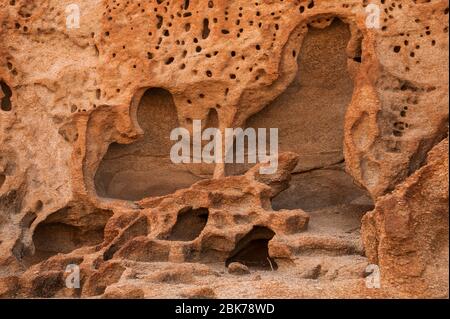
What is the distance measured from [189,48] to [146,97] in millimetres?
891

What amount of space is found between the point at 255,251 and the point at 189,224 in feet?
2.30

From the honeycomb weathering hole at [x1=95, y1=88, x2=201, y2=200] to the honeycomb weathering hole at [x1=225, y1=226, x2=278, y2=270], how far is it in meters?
1.39

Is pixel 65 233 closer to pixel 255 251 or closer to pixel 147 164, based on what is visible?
pixel 147 164

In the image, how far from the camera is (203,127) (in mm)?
10531

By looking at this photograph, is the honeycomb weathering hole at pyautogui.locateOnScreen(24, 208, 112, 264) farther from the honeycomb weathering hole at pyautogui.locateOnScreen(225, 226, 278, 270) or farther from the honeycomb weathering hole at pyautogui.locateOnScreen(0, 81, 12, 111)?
the honeycomb weathering hole at pyautogui.locateOnScreen(225, 226, 278, 270)

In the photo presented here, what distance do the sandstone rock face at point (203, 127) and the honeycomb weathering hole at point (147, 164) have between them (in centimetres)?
2

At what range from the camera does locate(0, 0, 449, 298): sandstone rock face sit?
8.92 metres

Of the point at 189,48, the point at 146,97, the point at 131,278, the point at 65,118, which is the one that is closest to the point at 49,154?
the point at 65,118

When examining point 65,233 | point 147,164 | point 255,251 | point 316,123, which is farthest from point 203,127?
point 65,233

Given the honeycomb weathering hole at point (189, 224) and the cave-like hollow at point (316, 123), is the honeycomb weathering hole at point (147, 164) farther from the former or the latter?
the honeycomb weathering hole at point (189, 224)

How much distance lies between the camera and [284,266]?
873cm

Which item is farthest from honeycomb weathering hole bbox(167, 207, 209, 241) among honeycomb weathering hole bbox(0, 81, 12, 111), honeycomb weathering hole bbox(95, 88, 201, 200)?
honeycomb weathering hole bbox(0, 81, 12, 111)

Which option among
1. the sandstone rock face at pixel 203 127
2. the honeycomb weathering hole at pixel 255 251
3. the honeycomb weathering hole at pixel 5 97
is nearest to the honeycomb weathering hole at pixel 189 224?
the sandstone rock face at pixel 203 127

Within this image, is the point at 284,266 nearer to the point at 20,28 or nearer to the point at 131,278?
the point at 131,278
